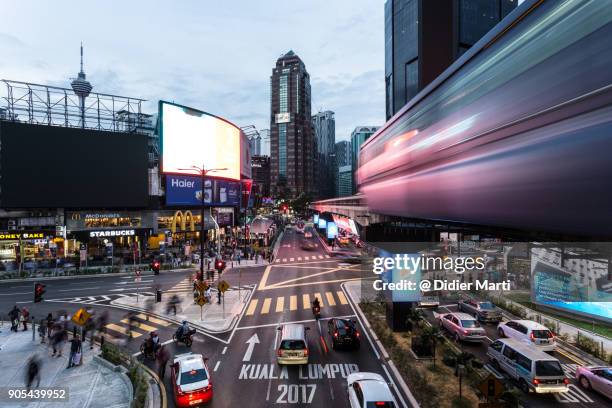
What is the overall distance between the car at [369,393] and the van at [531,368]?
5.58m

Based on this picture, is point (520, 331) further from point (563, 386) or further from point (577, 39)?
point (577, 39)

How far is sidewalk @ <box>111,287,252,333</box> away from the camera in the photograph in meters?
21.4

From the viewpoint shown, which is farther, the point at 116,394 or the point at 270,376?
the point at 270,376

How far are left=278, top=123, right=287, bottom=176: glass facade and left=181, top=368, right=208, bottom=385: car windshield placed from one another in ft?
529

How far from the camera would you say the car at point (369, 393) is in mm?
10814

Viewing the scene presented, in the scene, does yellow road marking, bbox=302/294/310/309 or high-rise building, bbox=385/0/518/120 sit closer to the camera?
yellow road marking, bbox=302/294/310/309

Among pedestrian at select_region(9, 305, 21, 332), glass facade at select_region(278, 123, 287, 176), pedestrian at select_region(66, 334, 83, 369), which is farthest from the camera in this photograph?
glass facade at select_region(278, 123, 287, 176)

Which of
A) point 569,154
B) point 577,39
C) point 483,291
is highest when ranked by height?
point 577,39

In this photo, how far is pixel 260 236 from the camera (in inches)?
2416

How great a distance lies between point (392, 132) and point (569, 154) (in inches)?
388

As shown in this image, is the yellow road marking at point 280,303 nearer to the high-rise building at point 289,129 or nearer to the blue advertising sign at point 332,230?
the blue advertising sign at point 332,230

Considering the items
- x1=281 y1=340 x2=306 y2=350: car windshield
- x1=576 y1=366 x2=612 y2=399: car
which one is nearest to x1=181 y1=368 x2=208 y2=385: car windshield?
x1=281 y1=340 x2=306 y2=350: car windshield

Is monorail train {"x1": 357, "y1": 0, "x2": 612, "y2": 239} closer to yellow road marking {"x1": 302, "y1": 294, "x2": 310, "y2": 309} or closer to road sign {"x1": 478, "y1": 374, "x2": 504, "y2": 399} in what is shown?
road sign {"x1": 478, "y1": 374, "x2": 504, "y2": 399}

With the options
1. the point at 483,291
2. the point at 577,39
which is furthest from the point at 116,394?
the point at 483,291
